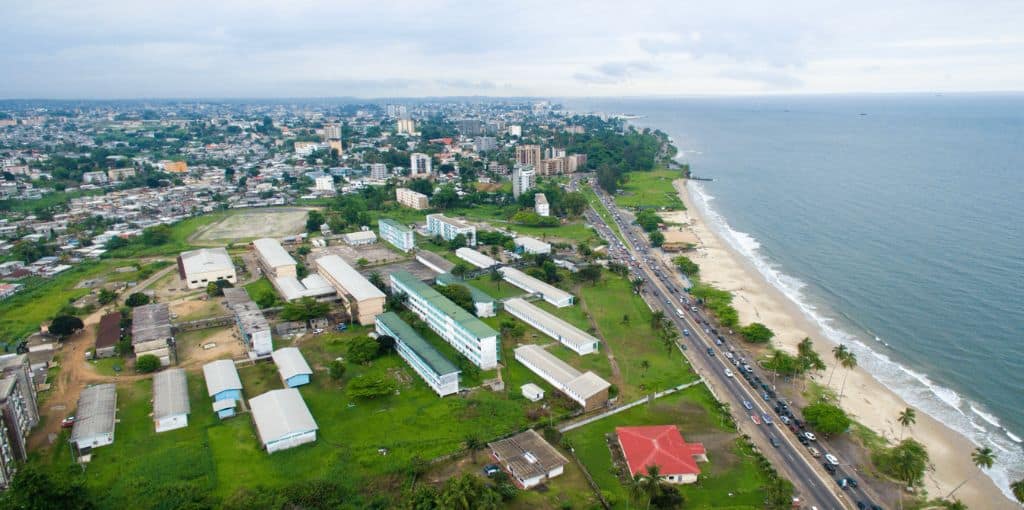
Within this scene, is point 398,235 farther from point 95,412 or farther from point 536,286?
point 95,412

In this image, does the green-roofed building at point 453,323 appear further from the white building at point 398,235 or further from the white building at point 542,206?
the white building at point 542,206

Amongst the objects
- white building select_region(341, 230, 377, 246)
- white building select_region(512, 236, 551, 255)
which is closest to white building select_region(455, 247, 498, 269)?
white building select_region(512, 236, 551, 255)

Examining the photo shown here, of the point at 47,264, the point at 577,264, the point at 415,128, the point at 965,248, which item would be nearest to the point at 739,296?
the point at 577,264

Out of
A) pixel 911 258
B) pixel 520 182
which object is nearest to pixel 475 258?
pixel 520 182

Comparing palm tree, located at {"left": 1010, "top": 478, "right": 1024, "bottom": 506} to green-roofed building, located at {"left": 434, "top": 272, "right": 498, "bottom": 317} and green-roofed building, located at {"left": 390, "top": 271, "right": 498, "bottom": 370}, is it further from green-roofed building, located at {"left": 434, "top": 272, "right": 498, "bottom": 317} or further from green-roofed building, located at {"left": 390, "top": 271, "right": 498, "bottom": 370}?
green-roofed building, located at {"left": 434, "top": 272, "right": 498, "bottom": 317}

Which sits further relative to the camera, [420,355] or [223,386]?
[420,355]

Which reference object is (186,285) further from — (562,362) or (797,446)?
(797,446)

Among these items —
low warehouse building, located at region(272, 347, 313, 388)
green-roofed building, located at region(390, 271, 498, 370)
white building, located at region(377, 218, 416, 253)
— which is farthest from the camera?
white building, located at region(377, 218, 416, 253)
